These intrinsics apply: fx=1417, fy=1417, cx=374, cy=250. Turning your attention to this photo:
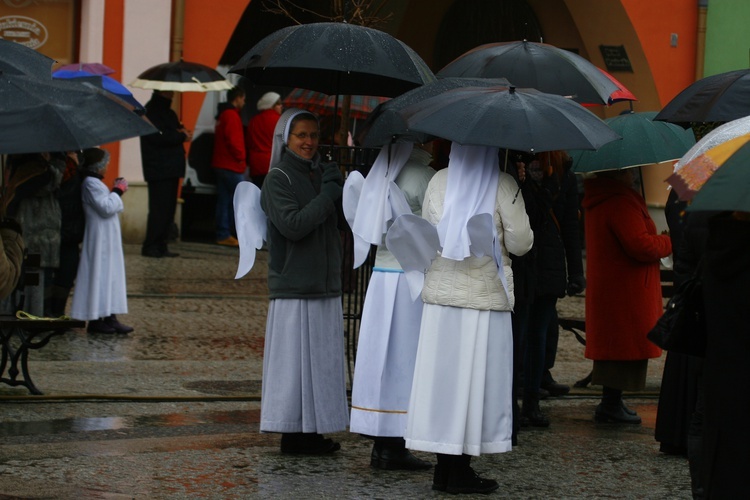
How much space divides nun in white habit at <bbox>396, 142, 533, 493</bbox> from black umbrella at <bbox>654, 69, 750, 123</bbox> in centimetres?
140

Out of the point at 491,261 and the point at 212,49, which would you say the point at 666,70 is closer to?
the point at 212,49

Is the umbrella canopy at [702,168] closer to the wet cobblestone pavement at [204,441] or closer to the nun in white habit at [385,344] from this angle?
the wet cobblestone pavement at [204,441]

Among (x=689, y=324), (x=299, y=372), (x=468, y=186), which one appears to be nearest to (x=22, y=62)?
(x=299, y=372)

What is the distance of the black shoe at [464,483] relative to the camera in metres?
6.75

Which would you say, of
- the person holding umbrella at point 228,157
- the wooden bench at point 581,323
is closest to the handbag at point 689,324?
the wooden bench at point 581,323

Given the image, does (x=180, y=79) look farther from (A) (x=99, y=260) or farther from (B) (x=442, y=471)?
(B) (x=442, y=471)

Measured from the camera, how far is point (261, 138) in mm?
18562

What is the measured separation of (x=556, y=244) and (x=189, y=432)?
266 centimetres

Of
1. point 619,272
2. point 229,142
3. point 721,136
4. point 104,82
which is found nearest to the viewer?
point 721,136

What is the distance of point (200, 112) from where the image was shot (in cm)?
1892

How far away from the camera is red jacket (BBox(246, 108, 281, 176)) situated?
1852 centimetres

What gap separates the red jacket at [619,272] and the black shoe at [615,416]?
1.09 feet

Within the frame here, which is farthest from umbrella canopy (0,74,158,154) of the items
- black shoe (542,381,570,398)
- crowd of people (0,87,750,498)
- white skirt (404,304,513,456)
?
black shoe (542,381,570,398)

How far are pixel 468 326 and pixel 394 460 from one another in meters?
1.00
